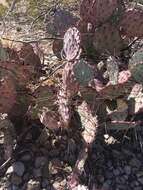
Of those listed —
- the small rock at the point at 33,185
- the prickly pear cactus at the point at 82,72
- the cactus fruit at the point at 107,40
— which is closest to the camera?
the prickly pear cactus at the point at 82,72

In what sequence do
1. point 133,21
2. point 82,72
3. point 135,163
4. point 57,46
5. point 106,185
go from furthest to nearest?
point 57,46 → point 133,21 → point 135,163 → point 106,185 → point 82,72

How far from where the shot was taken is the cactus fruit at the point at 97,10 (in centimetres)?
270

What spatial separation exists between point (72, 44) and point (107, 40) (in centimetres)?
29

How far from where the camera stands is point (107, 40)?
2.76 m

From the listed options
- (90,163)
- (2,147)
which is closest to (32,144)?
(2,147)

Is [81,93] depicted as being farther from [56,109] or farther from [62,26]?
[62,26]

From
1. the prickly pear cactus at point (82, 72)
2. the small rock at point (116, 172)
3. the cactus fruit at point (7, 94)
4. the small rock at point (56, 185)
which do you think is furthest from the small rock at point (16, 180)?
the prickly pear cactus at point (82, 72)

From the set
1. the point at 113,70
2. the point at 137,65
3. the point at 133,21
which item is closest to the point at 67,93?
the point at 113,70

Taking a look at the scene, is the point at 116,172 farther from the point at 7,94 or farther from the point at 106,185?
the point at 7,94

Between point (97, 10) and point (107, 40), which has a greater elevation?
point (97, 10)

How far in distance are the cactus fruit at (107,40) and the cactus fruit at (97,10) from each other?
52mm

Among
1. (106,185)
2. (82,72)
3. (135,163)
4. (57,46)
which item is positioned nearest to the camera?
(82,72)

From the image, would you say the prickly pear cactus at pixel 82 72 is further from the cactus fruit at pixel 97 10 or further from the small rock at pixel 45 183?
the small rock at pixel 45 183

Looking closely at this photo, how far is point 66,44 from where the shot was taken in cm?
258
